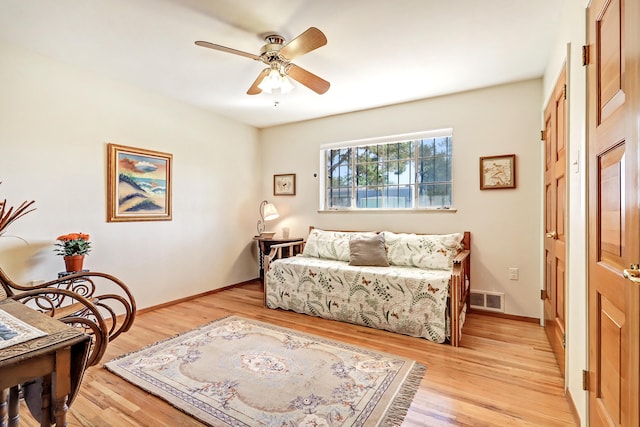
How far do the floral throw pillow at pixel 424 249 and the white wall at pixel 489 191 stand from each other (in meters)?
0.32

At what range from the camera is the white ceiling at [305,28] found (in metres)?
1.99

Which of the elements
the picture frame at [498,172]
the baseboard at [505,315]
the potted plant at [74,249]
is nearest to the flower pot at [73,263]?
the potted plant at [74,249]

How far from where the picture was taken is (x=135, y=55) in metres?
2.60

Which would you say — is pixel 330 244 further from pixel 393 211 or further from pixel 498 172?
pixel 498 172

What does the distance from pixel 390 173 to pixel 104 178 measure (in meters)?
3.15

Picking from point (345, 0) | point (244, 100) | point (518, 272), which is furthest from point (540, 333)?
point (244, 100)

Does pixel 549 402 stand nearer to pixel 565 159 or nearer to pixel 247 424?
pixel 565 159

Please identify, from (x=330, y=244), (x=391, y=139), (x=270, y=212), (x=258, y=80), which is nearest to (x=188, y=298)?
(x=270, y=212)

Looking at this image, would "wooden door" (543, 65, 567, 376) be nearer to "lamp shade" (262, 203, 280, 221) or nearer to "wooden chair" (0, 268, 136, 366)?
"wooden chair" (0, 268, 136, 366)

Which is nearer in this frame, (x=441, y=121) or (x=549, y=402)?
(x=549, y=402)

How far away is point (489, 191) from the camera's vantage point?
3279mm

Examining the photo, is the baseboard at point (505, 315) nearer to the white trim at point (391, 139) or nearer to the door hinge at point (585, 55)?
the white trim at point (391, 139)

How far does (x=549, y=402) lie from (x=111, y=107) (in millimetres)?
4206

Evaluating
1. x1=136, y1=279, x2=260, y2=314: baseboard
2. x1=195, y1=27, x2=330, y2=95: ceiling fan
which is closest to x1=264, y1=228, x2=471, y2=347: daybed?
x1=136, y1=279, x2=260, y2=314: baseboard
